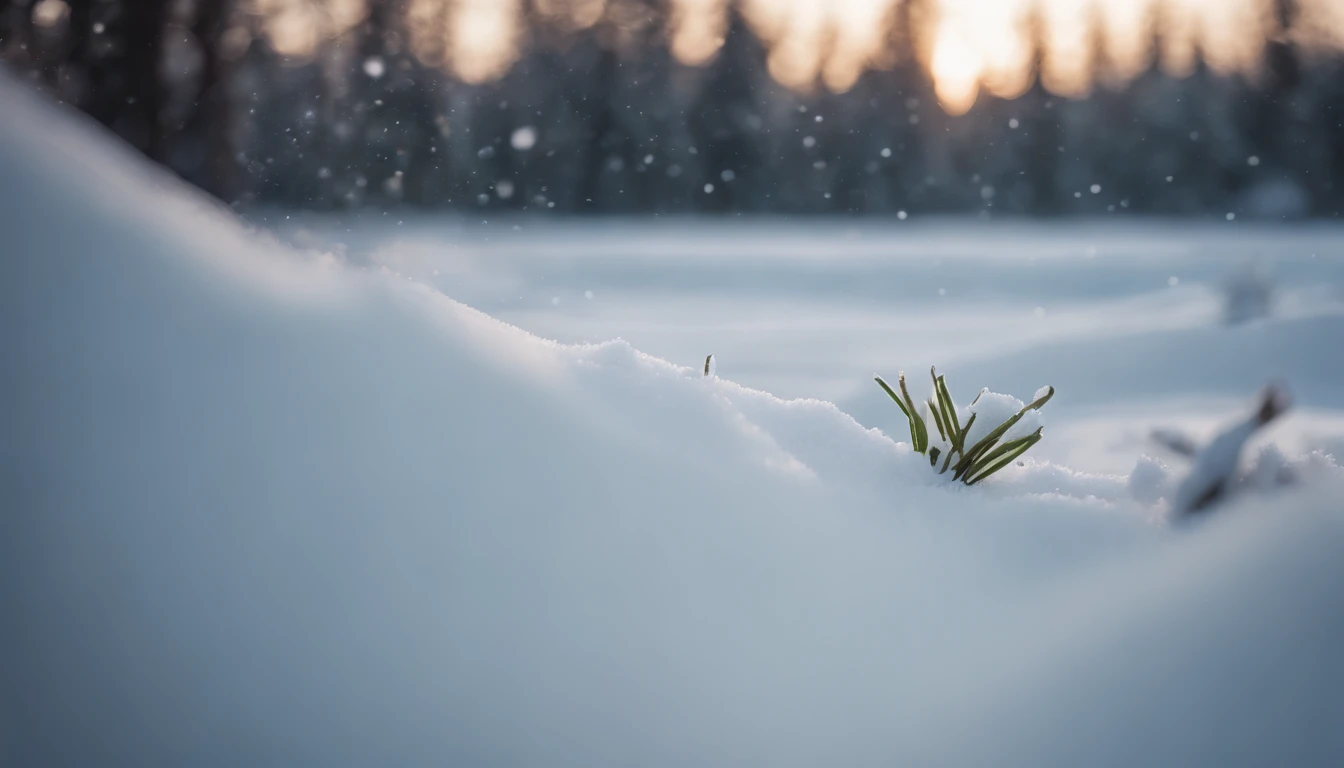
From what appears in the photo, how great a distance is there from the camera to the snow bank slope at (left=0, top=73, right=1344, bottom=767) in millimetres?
728

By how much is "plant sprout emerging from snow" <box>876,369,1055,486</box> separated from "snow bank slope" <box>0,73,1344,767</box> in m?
0.22

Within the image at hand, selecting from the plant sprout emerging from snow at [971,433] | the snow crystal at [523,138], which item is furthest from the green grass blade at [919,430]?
the snow crystal at [523,138]

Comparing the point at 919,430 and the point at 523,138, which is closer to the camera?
the point at 919,430

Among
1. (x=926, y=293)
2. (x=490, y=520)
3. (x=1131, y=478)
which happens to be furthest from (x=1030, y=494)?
(x=926, y=293)

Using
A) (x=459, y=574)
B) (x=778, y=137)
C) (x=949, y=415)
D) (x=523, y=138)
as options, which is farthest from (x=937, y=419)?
(x=778, y=137)

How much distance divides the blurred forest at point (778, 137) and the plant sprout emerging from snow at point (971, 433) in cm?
1588

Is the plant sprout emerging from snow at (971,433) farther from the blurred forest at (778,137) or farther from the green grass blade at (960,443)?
the blurred forest at (778,137)

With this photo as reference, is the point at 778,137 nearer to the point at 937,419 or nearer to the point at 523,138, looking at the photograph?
the point at 523,138

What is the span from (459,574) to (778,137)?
18.6 m

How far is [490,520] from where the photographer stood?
827 mm

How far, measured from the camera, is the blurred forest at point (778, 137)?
16.0 metres

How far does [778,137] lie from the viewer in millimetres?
18188

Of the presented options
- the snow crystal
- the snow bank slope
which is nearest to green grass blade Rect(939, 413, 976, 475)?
the snow bank slope

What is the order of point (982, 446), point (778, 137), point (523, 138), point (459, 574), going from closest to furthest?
point (459, 574), point (982, 446), point (523, 138), point (778, 137)
